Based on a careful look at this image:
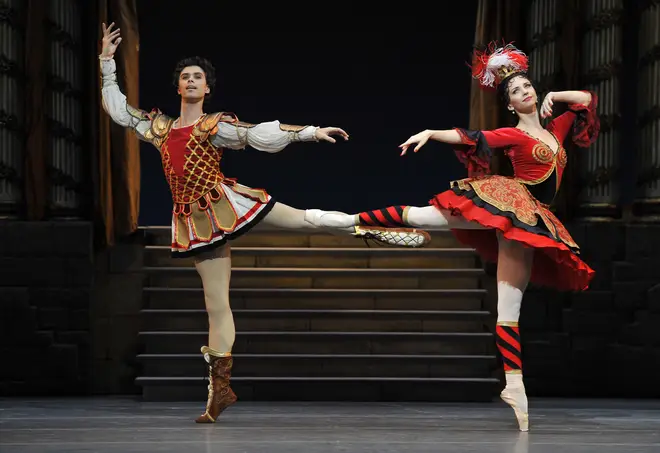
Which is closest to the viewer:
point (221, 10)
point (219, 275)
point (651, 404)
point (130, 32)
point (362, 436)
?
point (362, 436)

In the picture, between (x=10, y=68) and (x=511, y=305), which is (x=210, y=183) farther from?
(x=10, y=68)

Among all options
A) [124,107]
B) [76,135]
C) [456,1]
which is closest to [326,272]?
[76,135]

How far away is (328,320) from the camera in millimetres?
8695

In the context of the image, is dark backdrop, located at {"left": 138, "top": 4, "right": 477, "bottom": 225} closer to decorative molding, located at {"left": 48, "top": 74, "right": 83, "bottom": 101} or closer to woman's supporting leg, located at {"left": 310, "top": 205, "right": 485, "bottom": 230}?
decorative molding, located at {"left": 48, "top": 74, "right": 83, "bottom": 101}

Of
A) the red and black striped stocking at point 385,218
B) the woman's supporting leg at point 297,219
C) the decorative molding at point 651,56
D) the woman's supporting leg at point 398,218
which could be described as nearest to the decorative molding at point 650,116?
the decorative molding at point 651,56

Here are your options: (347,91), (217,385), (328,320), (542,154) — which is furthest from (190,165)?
(347,91)

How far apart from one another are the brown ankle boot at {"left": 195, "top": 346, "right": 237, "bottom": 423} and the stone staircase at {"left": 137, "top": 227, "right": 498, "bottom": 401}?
4.51 ft

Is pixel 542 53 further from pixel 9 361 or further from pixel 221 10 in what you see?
pixel 9 361

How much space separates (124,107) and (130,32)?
207 centimetres

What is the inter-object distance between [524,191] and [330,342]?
2.43 m

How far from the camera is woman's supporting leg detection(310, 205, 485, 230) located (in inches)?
253

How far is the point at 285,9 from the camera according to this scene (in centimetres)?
1122

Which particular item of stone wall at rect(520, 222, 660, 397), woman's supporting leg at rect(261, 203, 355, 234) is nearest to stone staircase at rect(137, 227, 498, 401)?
stone wall at rect(520, 222, 660, 397)

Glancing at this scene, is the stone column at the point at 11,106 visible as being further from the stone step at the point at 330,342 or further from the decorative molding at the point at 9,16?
the stone step at the point at 330,342
